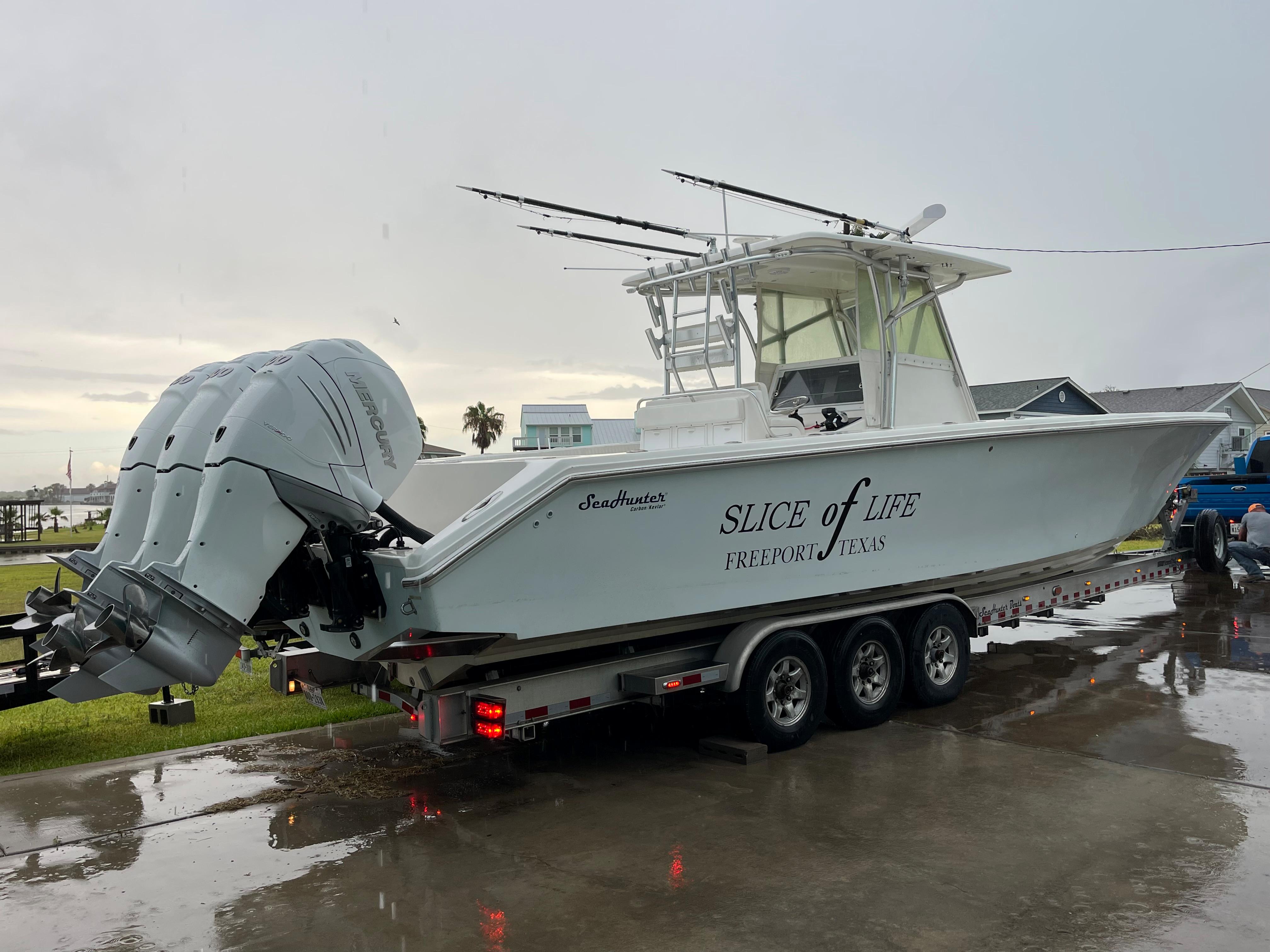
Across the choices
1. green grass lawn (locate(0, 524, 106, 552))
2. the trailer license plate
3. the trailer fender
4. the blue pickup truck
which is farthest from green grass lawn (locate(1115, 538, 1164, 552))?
green grass lawn (locate(0, 524, 106, 552))

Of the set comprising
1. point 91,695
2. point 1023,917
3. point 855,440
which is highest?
point 855,440

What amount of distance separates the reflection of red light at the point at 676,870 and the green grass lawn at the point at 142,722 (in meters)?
2.45

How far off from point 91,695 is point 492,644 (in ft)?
5.72

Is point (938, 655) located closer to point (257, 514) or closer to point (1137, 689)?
point (1137, 689)

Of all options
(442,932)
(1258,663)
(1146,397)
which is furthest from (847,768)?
(1146,397)

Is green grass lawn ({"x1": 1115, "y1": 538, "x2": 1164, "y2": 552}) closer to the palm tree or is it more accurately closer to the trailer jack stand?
the trailer jack stand

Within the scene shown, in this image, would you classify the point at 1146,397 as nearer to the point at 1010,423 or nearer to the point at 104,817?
the point at 1010,423

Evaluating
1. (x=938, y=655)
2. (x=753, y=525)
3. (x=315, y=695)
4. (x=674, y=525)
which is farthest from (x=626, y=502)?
(x=938, y=655)

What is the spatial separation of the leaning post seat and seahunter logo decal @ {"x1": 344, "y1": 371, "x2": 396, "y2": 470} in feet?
7.60

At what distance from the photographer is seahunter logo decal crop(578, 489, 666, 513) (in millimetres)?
4926

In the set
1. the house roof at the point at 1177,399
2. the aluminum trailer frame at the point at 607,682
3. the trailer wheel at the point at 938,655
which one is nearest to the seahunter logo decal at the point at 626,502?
the aluminum trailer frame at the point at 607,682

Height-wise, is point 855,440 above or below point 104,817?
above

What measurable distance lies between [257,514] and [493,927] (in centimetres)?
203

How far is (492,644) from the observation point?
491cm
